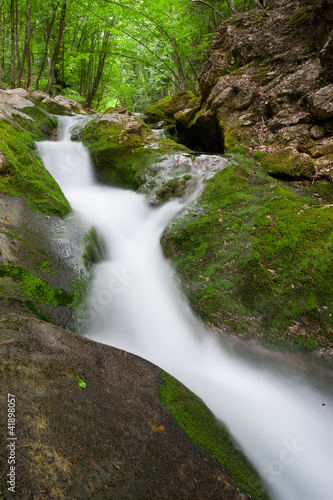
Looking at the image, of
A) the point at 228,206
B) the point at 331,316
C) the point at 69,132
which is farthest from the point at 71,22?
the point at 331,316

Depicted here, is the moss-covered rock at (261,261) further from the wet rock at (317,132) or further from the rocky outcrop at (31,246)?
the rocky outcrop at (31,246)

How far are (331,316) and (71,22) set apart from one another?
52.3 feet

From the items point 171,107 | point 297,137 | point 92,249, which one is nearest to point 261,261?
point 92,249

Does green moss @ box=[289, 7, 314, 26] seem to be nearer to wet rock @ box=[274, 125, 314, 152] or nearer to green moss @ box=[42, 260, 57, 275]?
wet rock @ box=[274, 125, 314, 152]

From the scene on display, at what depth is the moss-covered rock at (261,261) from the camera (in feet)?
10.1

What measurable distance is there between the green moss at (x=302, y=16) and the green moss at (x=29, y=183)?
297 inches

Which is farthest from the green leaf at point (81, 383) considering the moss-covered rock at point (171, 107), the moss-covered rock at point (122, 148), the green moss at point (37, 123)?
the moss-covered rock at point (171, 107)

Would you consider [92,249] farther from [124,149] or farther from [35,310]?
[124,149]

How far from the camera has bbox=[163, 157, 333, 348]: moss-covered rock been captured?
3072 millimetres

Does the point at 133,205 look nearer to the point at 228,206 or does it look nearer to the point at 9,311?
the point at 228,206

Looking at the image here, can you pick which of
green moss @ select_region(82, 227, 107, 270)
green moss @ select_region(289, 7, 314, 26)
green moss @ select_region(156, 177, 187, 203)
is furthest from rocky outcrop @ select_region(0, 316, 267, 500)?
green moss @ select_region(289, 7, 314, 26)

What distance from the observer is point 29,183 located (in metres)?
3.99

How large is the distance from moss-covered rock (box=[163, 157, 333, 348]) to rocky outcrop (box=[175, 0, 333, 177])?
5.04ft

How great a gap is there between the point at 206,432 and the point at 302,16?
9.42 metres
